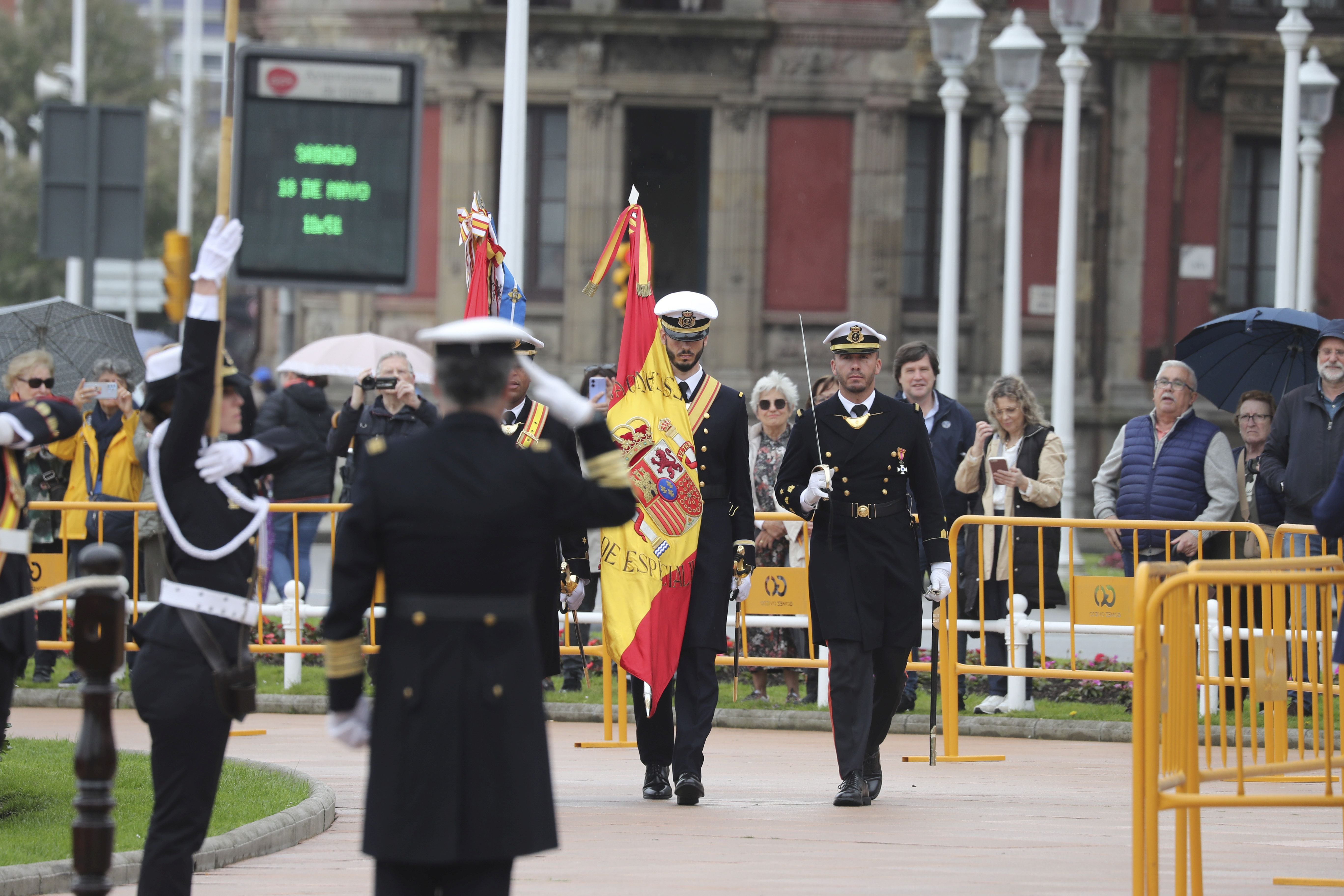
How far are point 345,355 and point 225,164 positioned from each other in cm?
1183

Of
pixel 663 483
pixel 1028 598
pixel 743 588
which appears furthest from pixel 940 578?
pixel 1028 598

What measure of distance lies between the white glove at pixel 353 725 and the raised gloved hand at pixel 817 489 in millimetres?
4160

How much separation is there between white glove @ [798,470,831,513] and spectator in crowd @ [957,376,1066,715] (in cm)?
303

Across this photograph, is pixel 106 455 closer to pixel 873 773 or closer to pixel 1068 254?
pixel 873 773

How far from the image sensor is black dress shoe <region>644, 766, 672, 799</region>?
9547 mm

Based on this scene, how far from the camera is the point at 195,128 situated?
48312 mm

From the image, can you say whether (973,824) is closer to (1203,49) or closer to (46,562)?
(46,562)

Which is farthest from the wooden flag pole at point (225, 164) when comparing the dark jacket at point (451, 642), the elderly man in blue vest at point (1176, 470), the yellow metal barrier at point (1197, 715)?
the elderly man in blue vest at point (1176, 470)

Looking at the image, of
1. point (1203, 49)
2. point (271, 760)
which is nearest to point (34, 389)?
point (271, 760)

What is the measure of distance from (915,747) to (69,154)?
8200 millimetres

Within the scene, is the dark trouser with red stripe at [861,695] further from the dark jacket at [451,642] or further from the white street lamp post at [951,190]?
the white street lamp post at [951,190]

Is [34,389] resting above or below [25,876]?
above

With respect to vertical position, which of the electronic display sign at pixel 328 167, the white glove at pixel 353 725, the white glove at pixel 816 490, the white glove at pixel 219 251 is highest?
the electronic display sign at pixel 328 167

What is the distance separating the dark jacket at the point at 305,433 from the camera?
16.0 meters
